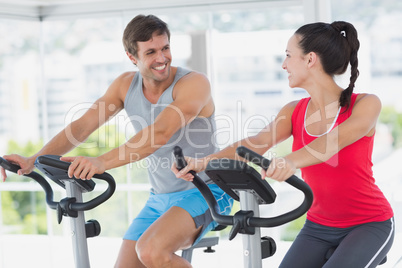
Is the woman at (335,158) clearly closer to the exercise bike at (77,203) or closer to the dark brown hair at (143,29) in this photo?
the exercise bike at (77,203)

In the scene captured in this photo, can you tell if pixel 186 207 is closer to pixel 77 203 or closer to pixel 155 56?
pixel 77 203

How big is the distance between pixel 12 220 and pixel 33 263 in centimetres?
152

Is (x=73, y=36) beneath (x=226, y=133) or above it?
above

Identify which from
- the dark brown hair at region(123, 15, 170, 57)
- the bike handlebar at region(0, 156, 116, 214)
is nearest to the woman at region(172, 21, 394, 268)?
the bike handlebar at region(0, 156, 116, 214)

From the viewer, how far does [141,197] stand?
200 inches

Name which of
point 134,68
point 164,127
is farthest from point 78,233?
point 134,68

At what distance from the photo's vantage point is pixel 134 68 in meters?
4.90

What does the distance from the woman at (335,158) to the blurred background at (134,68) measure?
1614mm

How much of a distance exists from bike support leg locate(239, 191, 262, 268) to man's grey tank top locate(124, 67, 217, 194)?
0.66m

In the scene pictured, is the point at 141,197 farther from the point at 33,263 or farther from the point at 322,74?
the point at 322,74

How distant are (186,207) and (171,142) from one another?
350 millimetres

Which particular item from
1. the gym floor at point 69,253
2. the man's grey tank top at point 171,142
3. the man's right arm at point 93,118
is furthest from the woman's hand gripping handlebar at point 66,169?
the gym floor at point 69,253

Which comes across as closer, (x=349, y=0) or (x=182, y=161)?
(x=182, y=161)

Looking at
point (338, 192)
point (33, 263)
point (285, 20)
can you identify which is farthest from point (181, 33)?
point (338, 192)
